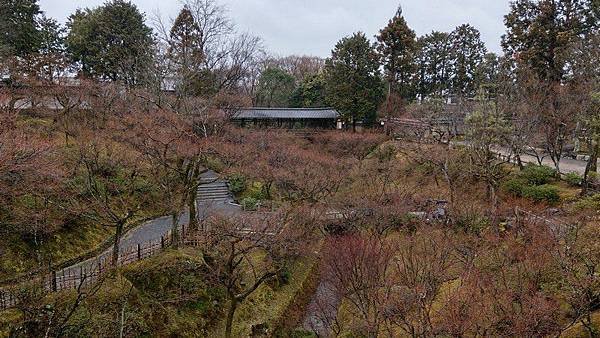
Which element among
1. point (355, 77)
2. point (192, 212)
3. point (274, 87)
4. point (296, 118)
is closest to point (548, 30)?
point (355, 77)

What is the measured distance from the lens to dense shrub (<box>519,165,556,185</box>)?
79.0 ft

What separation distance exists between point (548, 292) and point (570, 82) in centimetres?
1984

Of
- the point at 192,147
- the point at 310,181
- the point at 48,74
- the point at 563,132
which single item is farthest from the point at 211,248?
the point at 563,132

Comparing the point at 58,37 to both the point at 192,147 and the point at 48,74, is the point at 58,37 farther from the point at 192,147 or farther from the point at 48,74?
the point at 192,147

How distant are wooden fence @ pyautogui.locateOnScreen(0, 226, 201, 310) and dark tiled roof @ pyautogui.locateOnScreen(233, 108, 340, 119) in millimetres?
24778

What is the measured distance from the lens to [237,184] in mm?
28359

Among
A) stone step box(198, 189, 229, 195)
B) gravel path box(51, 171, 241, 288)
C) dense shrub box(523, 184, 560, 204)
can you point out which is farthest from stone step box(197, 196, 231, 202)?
dense shrub box(523, 184, 560, 204)

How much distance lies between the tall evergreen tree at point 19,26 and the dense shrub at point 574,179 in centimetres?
3586

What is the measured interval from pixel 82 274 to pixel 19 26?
86.3 feet

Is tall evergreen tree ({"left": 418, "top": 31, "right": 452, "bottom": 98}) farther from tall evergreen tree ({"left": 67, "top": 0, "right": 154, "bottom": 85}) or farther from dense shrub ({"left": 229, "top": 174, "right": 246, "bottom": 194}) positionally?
tall evergreen tree ({"left": 67, "top": 0, "right": 154, "bottom": 85})

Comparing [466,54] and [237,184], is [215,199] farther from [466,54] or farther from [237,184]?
[466,54]

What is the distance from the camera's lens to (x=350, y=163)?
98.6ft

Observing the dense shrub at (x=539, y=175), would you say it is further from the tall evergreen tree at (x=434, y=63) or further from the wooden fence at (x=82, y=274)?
the tall evergreen tree at (x=434, y=63)

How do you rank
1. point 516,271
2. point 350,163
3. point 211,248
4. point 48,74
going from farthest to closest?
point 350,163 → point 48,74 → point 211,248 → point 516,271
